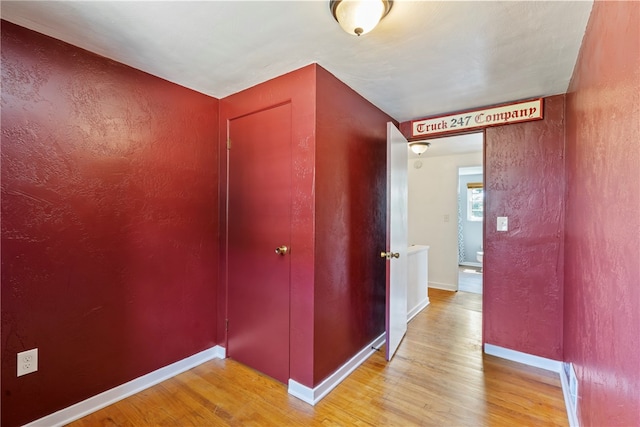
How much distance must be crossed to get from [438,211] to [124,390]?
4494 millimetres

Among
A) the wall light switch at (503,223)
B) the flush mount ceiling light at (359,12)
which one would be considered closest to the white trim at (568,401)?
the wall light switch at (503,223)

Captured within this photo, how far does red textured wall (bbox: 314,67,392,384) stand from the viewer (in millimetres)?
1897

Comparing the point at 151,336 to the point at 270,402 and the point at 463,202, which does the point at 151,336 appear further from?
the point at 463,202

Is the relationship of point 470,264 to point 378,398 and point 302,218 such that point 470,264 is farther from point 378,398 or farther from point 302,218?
point 302,218

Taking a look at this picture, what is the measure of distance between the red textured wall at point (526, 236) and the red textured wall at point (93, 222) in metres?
2.49

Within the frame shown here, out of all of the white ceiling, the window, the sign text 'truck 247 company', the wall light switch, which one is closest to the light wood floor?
the wall light switch

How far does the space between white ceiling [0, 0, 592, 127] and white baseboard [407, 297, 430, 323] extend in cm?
241

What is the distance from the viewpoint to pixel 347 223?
217cm

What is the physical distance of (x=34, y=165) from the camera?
1515mm

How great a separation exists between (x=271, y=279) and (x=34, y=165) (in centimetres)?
149

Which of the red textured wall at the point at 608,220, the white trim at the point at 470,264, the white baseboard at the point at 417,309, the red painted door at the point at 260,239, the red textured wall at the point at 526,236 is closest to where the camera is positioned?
the red textured wall at the point at 608,220

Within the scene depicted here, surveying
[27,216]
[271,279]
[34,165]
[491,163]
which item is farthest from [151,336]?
[491,163]

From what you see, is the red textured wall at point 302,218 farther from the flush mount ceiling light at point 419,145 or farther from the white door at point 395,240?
the flush mount ceiling light at point 419,145

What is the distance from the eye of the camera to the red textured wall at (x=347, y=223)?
6.23 feet
